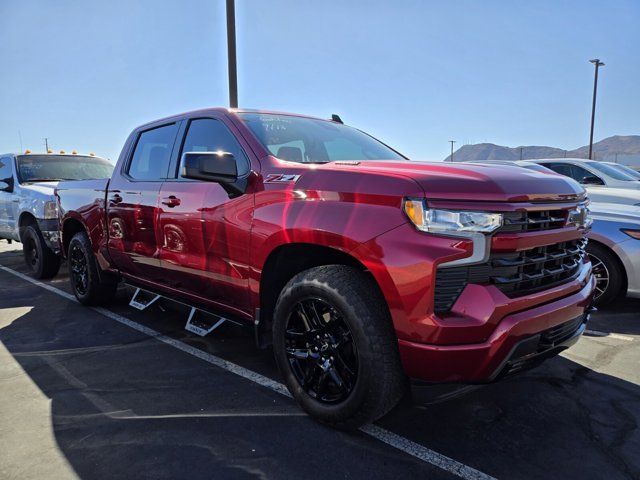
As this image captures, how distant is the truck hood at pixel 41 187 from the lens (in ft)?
22.3

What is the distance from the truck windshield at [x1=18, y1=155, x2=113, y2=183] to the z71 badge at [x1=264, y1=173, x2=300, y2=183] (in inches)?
246

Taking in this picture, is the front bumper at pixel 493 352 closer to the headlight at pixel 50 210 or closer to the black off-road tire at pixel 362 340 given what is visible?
the black off-road tire at pixel 362 340

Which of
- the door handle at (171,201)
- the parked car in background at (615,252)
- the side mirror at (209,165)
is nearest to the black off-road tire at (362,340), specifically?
the side mirror at (209,165)

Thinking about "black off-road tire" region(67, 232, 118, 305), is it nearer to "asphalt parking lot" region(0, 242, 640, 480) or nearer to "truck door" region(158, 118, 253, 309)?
"asphalt parking lot" region(0, 242, 640, 480)

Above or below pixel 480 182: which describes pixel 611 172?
below

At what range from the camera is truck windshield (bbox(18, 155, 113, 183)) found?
25.6ft

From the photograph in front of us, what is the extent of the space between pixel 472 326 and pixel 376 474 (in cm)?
87

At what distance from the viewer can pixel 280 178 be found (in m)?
2.89

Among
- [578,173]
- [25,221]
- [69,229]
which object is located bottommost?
[25,221]

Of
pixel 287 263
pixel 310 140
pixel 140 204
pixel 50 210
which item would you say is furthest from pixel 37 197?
pixel 287 263

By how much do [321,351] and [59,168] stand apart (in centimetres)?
713

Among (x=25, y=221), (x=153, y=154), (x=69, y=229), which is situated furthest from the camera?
(x=25, y=221)

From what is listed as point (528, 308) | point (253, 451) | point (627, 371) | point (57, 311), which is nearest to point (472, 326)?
point (528, 308)

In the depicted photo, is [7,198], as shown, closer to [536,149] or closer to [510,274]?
[510,274]
